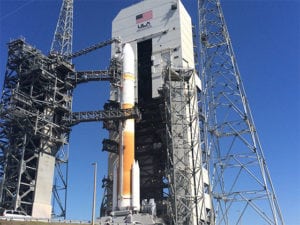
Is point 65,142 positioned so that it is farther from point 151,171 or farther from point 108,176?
point 151,171

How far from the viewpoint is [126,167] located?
199 ft

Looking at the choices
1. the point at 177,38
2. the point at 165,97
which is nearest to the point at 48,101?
the point at 165,97

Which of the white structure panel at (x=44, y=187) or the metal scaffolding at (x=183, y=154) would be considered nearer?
the metal scaffolding at (x=183, y=154)

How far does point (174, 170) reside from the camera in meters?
59.7

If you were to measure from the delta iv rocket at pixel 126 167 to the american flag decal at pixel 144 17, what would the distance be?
57.4 feet

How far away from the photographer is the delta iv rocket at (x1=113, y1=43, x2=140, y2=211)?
191 ft

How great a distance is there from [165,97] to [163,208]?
20166 mm

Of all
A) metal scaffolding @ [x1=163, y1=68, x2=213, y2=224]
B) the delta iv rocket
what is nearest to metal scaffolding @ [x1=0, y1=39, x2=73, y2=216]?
the delta iv rocket

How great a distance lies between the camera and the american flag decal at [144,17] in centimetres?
8203

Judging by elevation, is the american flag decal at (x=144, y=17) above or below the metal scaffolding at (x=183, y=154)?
above

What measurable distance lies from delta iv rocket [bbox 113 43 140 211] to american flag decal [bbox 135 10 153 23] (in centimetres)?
1750

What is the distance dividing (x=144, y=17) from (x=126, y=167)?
38.0 m

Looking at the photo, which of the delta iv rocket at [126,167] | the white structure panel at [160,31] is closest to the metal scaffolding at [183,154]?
the delta iv rocket at [126,167]

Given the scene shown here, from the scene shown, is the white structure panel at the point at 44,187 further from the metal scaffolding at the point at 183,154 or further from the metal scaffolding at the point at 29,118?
the metal scaffolding at the point at 183,154
